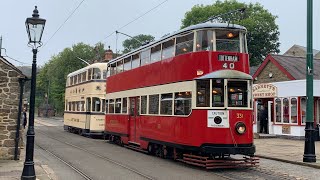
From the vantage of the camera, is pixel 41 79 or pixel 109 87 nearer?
pixel 109 87

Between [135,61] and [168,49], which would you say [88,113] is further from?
[168,49]

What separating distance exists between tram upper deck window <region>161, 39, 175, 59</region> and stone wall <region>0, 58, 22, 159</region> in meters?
5.48

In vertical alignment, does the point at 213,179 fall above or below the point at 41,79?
below

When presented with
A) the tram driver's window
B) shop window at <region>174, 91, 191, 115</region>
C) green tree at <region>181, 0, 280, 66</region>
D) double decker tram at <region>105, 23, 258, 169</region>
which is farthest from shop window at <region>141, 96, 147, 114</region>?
green tree at <region>181, 0, 280, 66</region>

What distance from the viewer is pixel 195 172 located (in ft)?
43.7

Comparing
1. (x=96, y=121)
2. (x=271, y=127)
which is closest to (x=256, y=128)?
(x=271, y=127)

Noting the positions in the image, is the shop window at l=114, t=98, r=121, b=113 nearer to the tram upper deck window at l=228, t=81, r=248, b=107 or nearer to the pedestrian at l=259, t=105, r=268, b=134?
the tram upper deck window at l=228, t=81, r=248, b=107

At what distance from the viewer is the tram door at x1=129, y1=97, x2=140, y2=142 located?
64.4ft

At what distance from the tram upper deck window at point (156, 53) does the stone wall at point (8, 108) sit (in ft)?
17.8

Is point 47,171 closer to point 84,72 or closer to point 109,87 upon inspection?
point 109,87

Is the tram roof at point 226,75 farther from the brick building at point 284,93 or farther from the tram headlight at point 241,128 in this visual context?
the brick building at point 284,93

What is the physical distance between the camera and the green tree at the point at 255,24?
58844mm

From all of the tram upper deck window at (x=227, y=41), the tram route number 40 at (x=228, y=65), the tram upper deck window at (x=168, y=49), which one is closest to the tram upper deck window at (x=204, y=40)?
the tram upper deck window at (x=227, y=41)

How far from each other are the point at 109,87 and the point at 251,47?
3834 centimetres
